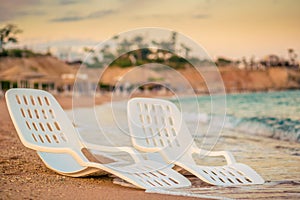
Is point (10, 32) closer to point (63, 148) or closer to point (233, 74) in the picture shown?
point (63, 148)

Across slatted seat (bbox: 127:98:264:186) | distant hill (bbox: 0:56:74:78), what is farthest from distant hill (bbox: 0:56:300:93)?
slatted seat (bbox: 127:98:264:186)

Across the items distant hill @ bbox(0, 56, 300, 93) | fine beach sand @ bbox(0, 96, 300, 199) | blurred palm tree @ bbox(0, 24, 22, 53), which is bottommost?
distant hill @ bbox(0, 56, 300, 93)

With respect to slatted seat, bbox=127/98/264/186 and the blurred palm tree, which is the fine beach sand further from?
the blurred palm tree

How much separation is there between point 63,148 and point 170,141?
4.91 feet

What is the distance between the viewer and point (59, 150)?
16.3 ft

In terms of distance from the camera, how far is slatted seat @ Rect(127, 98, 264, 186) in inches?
212

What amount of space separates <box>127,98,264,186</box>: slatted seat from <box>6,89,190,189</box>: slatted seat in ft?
0.78

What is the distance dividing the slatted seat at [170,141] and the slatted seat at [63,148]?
0.24 m

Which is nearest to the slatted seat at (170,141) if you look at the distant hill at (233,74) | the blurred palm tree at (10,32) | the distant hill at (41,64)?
the blurred palm tree at (10,32)

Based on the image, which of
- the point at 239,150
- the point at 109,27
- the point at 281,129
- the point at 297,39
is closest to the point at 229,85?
the point at 297,39

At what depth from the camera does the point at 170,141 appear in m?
6.05

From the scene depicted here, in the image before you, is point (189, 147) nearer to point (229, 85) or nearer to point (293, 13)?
point (293, 13)

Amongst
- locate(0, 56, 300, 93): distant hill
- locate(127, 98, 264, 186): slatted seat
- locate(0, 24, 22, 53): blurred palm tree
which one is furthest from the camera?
locate(0, 56, 300, 93): distant hill

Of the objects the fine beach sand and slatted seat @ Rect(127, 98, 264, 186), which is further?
slatted seat @ Rect(127, 98, 264, 186)
